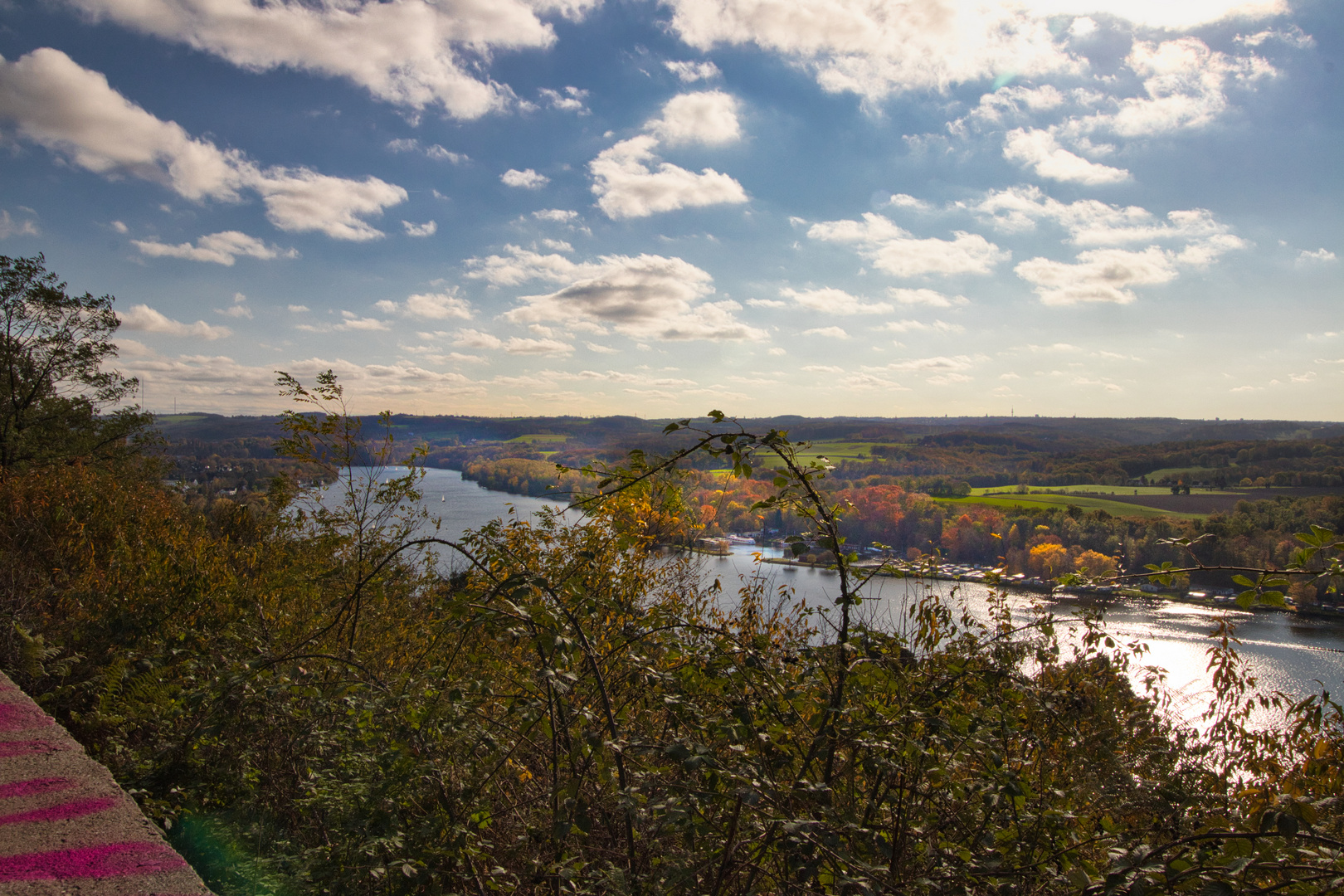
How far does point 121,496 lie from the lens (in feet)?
29.7

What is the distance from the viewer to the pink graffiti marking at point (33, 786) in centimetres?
226

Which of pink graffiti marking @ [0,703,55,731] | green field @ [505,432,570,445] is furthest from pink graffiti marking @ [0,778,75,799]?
green field @ [505,432,570,445]

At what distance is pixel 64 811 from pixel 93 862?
465 mm

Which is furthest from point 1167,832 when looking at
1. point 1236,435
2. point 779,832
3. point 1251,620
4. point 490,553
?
point 1236,435

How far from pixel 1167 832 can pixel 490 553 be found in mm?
2160

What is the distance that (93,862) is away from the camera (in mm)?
1859

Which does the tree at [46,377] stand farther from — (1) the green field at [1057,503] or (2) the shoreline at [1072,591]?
(1) the green field at [1057,503]

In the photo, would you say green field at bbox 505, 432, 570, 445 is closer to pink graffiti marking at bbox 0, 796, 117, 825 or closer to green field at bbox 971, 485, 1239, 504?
green field at bbox 971, 485, 1239, 504

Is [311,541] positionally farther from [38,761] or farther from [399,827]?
[399,827]

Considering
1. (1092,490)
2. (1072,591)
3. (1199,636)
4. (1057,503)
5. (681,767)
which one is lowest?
(1199,636)

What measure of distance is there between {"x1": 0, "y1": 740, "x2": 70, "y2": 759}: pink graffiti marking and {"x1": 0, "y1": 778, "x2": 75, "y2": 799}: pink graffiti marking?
30 centimetres

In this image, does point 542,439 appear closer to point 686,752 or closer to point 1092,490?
point 1092,490

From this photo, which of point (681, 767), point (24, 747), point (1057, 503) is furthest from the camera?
point (1057, 503)

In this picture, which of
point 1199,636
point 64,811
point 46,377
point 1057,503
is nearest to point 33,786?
point 64,811
